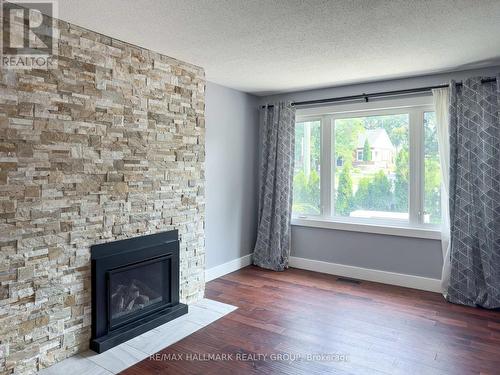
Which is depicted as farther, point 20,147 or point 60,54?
point 60,54

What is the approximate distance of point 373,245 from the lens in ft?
14.3

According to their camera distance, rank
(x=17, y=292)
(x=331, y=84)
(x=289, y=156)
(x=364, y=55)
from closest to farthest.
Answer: (x=17, y=292), (x=364, y=55), (x=331, y=84), (x=289, y=156)

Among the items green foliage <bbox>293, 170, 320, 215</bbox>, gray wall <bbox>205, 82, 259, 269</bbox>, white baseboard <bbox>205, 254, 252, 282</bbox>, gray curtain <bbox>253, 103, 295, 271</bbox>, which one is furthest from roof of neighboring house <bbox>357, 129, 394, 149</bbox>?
white baseboard <bbox>205, 254, 252, 282</bbox>

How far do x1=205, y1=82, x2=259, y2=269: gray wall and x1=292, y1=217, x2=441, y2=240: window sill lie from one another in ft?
2.58

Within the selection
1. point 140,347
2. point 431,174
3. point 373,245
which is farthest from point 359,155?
point 140,347

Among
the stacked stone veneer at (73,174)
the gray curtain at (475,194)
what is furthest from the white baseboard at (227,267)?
the gray curtain at (475,194)

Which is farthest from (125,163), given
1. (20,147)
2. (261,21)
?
(261,21)

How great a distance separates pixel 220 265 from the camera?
14.9 feet

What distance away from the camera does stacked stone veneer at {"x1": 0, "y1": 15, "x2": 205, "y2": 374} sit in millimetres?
2242

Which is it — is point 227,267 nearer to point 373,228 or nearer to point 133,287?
point 133,287

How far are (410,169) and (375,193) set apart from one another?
1.68 feet

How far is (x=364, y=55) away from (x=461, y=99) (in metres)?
1.27

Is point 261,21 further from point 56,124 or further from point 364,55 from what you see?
point 56,124

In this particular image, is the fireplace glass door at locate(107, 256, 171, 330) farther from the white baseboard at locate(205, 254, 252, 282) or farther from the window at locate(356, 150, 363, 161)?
the window at locate(356, 150, 363, 161)
